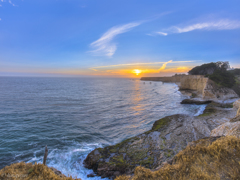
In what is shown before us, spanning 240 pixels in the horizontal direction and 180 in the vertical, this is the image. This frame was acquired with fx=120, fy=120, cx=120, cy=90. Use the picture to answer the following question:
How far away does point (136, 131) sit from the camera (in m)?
14.5

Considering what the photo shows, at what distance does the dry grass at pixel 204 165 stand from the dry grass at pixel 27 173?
2.89 metres

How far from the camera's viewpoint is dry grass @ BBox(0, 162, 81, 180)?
15.2ft

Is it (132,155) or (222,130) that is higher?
(222,130)

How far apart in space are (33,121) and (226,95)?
4034 centimetres

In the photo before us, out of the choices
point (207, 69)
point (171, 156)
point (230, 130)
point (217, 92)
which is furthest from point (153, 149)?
point (207, 69)

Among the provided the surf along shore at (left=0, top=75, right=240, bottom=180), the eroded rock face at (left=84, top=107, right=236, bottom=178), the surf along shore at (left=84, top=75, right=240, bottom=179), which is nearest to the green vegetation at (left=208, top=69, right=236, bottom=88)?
the surf along shore at (left=84, top=75, right=240, bottom=179)

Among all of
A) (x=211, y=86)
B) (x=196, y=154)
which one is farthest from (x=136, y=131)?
(x=211, y=86)

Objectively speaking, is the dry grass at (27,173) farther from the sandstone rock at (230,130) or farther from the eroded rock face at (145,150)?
the sandstone rock at (230,130)

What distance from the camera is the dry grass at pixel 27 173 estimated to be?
15.2ft

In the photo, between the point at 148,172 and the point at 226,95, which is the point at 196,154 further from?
the point at 226,95

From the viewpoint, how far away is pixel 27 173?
16.1 feet

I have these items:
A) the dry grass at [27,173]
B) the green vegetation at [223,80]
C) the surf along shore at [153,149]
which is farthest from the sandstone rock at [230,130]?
the green vegetation at [223,80]

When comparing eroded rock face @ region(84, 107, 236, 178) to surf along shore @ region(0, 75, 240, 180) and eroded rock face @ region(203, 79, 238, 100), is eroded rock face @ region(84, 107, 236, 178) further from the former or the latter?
eroded rock face @ region(203, 79, 238, 100)

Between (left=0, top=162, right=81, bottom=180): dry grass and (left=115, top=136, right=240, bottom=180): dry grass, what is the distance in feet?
9.47
